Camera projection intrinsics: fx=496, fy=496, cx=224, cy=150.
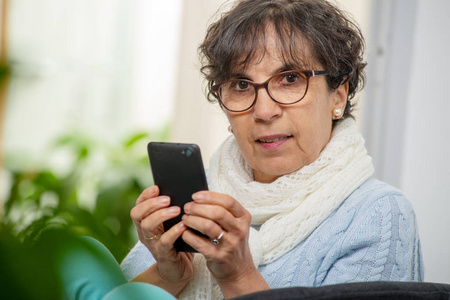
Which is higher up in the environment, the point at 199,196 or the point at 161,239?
the point at 199,196

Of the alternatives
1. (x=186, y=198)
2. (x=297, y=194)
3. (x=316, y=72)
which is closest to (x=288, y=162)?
(x=297, y=194)

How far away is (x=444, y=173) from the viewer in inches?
80.1

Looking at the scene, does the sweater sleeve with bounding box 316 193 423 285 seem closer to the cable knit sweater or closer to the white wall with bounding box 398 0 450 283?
the cable knit sweater

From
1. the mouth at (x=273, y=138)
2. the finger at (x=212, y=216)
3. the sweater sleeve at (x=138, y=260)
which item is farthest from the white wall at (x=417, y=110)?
the finger at (x=212, y=216)

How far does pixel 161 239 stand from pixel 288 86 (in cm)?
46

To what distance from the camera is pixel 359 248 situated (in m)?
1.06

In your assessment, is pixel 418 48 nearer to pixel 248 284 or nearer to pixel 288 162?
pixel 288 162

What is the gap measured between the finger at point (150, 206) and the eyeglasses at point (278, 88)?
0.33m

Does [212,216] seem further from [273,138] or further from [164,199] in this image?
[273,138]

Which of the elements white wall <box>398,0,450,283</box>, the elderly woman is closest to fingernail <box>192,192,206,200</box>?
the elderly woman

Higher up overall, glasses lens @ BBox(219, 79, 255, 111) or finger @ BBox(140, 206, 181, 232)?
glasses lens @ BBox(219, 79, 255, 111)

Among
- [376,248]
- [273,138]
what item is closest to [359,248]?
[376,248]

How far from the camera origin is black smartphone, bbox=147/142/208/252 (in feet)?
2.96

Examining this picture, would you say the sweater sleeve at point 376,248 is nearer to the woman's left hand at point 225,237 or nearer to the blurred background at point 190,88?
the woman's left hand at point 225,237
